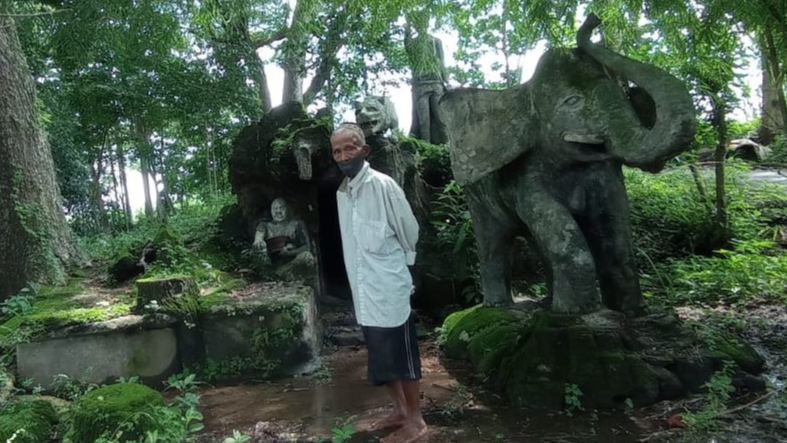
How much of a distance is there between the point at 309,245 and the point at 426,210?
1.60 m

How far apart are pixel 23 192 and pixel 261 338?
340 centimetres

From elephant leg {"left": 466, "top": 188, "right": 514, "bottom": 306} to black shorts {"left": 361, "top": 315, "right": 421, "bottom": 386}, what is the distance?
1826 mm

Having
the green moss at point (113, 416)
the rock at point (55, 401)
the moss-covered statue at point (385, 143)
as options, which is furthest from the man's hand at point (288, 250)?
the green moss at point (113, 416)

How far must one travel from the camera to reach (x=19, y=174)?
6.21 m

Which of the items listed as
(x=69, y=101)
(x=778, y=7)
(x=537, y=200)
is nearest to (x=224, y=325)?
(x=537, y=200)

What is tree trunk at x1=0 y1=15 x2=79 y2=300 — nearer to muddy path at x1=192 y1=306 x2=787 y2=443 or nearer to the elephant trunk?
muddy path at x1=192 y1=306 x2=787 y2=443

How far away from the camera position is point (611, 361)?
132 inches

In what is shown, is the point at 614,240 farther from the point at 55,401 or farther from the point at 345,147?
the point at 55,401

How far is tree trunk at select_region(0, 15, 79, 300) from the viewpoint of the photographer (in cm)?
609

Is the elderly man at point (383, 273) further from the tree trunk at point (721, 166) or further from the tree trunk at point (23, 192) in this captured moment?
the tree trunk at point (721, 166)

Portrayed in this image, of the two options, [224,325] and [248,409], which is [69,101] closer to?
[224,325]

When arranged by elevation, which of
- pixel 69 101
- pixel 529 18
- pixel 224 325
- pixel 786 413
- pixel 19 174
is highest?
pixel 69 101

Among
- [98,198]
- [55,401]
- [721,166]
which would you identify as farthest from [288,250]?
[98,198]

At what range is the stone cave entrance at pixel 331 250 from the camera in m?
7.36
